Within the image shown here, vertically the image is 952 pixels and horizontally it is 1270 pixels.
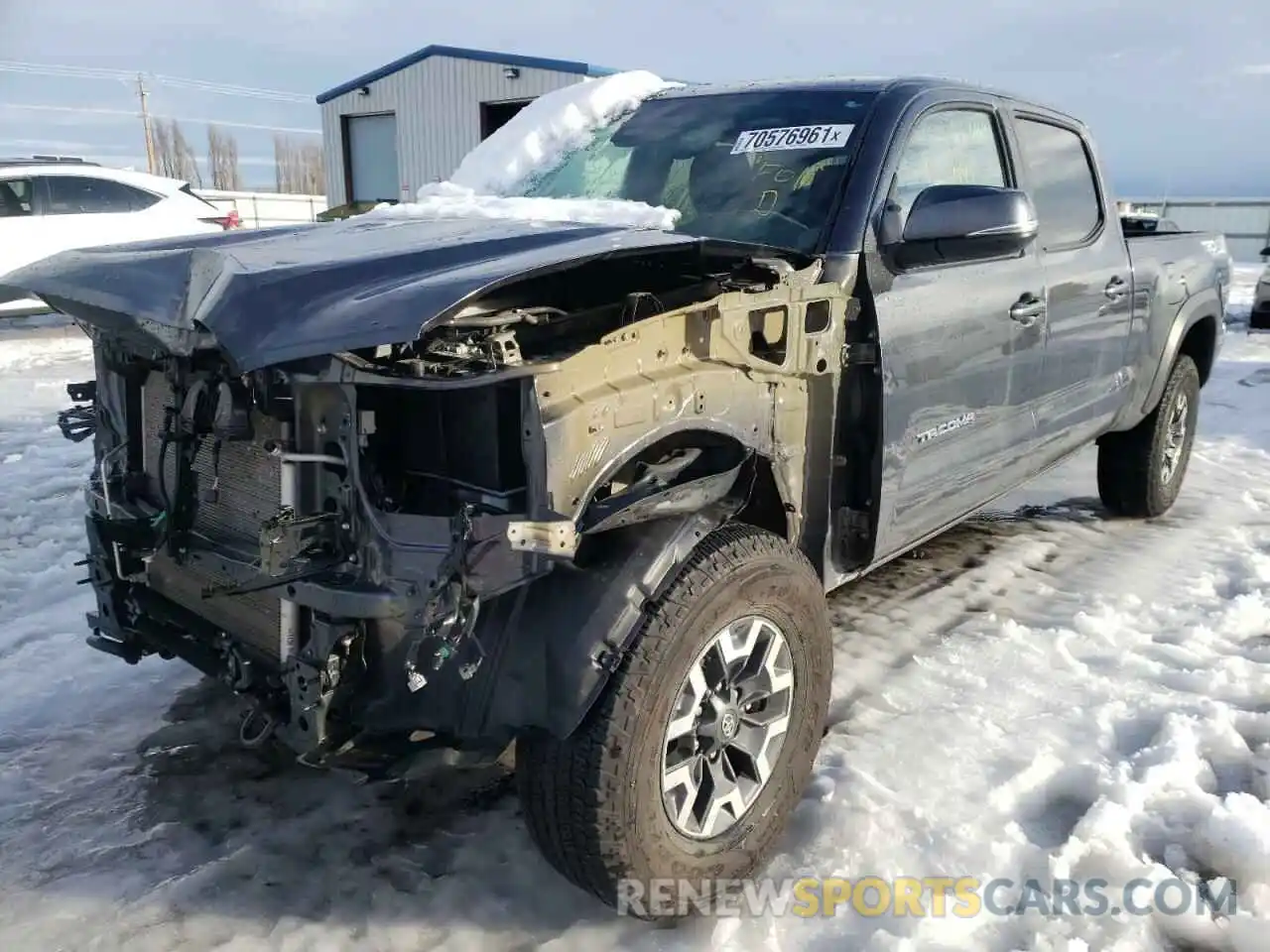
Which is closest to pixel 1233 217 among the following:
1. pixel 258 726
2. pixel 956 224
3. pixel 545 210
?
pixel 956 224

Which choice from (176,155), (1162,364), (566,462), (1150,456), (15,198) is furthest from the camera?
(176,155)

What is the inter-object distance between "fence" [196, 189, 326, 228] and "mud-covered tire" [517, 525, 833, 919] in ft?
75.0

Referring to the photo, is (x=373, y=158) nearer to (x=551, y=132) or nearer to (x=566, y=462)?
(x=551, y=132)

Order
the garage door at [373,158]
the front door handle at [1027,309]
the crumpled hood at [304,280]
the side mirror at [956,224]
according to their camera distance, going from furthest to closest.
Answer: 1. the garage door at [373,158]
2. the front door handle at [1027,309]
3. the side mirror at [956,224]
4. the crumpled hood at [304,280]

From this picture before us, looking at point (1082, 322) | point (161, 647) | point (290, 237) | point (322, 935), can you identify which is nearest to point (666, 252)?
point (290, 237)

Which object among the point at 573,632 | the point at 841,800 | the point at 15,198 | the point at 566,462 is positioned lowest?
the point at 841,800

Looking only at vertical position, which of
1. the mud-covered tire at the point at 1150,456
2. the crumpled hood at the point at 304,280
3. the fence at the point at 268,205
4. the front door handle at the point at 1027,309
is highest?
the fence at the point at 268,205

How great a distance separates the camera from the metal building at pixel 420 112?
19172mm

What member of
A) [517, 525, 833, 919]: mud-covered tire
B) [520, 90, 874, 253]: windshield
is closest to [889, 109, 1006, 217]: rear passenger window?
[520, 90, 874, 253]: windshield

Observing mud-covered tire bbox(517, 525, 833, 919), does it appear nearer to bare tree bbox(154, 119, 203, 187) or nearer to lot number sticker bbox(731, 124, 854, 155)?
lot number sticker bbox(731, 124, 854, 155)

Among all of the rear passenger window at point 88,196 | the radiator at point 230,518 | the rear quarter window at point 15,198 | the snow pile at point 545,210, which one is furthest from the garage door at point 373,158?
the radiator at point 230,518

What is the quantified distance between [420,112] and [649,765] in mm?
20529

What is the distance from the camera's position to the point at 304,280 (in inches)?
80.2

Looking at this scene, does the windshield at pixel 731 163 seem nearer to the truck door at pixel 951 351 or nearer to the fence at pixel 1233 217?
the truck door at pixel 951 351
